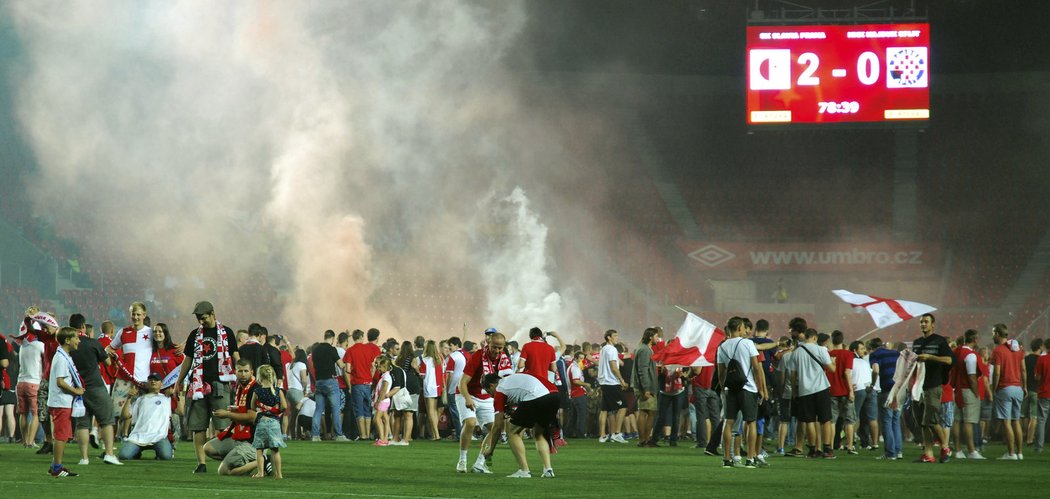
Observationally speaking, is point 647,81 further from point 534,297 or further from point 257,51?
point 257,51

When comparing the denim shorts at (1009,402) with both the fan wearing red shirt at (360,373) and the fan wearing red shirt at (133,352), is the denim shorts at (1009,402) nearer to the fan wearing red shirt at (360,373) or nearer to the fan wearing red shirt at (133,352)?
the fan wearing red shirt at (360,373)

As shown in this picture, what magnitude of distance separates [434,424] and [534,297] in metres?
17.5

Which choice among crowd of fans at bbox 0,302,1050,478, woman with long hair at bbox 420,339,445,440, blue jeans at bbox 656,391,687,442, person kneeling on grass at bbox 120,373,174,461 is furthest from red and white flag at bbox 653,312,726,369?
person kneeling on grass at bbox 120,373,174,461

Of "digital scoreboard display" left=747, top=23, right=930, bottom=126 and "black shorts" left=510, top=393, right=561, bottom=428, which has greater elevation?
"digital scoreboard display" left=747, top=23, right=930, bottom=126

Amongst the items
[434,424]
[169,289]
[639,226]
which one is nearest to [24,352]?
[434,424]

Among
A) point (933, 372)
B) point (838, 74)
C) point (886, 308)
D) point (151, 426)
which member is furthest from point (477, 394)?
point (838, 74)

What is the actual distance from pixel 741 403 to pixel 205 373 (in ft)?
17.8

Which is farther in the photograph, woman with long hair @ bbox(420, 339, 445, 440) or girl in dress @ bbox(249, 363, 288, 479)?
woman with long hair @ bbox(420, 339, 445, 440)

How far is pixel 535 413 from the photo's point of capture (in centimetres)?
1106

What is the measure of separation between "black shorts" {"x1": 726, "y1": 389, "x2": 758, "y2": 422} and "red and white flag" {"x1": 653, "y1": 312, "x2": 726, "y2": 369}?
317 cm

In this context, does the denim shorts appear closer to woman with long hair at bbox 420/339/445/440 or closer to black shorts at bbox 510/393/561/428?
black shorts at bbox 510/393/561/428

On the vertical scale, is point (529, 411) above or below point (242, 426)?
above

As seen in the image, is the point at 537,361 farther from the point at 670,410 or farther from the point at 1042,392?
the point at 1042,392

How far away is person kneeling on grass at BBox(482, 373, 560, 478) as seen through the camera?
11062mm
